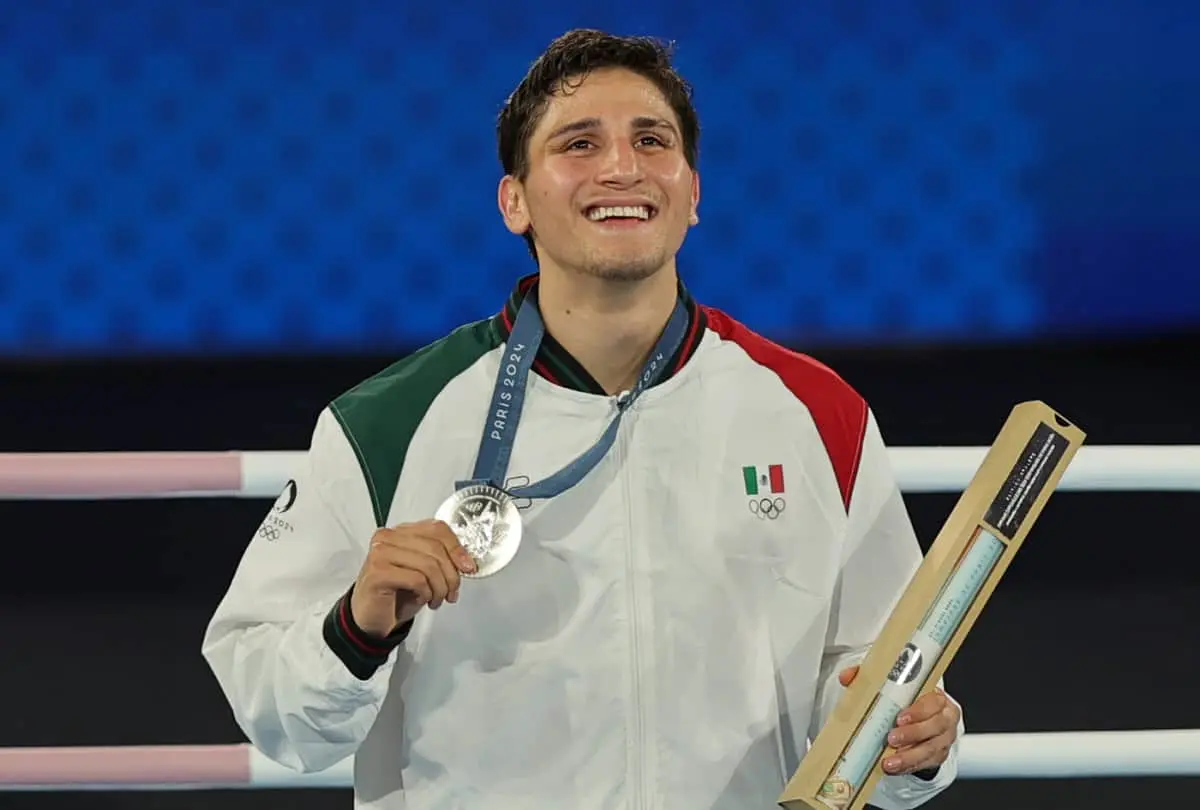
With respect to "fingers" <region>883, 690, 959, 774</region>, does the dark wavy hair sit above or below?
above

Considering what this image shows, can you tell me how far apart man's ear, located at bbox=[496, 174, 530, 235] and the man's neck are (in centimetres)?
7

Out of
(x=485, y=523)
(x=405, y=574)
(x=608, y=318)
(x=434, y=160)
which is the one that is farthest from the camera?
(x=434, y=160)

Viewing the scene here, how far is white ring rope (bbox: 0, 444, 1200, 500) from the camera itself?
1633 millimetres

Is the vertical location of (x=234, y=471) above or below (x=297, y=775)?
above

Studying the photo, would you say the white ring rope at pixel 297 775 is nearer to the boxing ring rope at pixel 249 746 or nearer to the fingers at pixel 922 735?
the boxing ring rope at pixel 249 746

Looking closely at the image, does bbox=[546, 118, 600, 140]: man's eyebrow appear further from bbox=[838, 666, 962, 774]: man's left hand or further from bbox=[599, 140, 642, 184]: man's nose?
bbox=[838, 666, 962, 774]: man's left hand

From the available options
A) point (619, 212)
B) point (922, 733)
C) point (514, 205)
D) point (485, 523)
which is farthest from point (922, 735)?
point (514, 205)

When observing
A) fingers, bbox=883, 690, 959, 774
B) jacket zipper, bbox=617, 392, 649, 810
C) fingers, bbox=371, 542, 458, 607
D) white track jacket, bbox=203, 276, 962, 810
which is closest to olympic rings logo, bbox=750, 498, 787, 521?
white track jacket, bbox=203, 276, 962, 810

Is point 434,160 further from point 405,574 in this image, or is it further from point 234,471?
point 405,574

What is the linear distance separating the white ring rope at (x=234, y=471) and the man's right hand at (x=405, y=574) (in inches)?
18.7

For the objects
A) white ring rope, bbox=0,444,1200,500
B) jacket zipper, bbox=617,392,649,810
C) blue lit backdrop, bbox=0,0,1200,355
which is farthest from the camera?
blue lit backdrop, bbox=0,0,1200,355

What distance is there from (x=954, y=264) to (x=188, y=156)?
1.89 m

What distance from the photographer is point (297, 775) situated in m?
1.69

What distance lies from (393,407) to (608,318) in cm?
20
